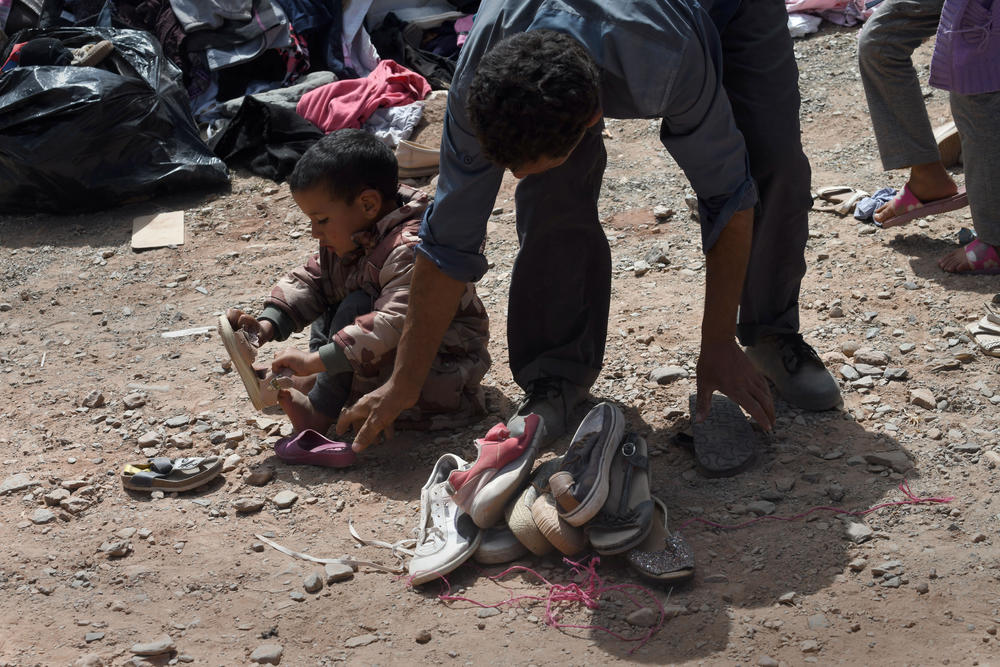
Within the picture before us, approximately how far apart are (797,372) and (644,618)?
1.09m

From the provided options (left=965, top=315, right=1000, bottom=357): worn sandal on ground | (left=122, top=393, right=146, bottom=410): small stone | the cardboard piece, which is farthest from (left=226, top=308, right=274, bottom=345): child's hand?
(left=965, top=315, right=1000, bottom=357): worn sandal on ground

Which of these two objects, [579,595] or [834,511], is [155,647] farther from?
[834,511]

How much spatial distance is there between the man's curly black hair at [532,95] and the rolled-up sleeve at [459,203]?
0.67 feet

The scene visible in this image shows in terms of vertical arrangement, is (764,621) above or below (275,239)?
above

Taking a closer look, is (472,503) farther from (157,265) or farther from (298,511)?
(157,265)

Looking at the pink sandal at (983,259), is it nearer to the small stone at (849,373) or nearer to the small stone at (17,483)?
the small stone at (849,373)

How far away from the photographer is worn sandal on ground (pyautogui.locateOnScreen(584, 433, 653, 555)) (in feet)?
7.63

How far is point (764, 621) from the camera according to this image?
7.25 ft

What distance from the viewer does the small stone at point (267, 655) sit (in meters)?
2.24

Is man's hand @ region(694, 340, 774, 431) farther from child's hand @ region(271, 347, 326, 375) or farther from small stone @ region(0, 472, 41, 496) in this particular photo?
small stone @ region(0, 472, 41, 496)

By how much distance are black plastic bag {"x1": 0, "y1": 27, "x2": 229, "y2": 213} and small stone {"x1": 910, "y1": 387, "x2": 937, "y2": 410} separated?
3897 mm

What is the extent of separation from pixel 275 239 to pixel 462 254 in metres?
2.75

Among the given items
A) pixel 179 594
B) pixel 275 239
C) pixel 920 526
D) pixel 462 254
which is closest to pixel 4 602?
pixel 179 594

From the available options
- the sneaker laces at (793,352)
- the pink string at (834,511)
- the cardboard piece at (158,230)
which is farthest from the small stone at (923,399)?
the cardboard piece at (158,230)
